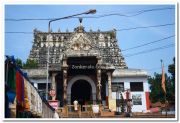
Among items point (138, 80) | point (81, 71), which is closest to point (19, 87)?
point (81, 71)

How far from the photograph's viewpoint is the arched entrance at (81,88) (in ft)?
53.9

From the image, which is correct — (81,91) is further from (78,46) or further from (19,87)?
(19,87)

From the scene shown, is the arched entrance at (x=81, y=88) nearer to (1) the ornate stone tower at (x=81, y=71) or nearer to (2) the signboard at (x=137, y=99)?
(1) the ornate stone tower at (x=81, y=71)

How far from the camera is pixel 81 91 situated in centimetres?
1716

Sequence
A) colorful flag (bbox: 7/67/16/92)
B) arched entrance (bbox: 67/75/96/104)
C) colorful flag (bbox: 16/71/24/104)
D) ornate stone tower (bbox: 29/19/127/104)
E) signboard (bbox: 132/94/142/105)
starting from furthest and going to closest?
1. signboard (bbox: 132/94/142/105)
2. arched entrance (bbox: 67/75/96/104)
3. ornate stone tower (bbox: 29/19/127/104)
4. colorful flag (bbox: 16/71/24/104)
5. colorful flag (bbox: 7/67/16/92)

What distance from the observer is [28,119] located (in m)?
9.30

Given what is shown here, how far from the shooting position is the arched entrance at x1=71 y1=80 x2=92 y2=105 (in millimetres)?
16844

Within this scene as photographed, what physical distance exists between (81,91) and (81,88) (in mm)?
141

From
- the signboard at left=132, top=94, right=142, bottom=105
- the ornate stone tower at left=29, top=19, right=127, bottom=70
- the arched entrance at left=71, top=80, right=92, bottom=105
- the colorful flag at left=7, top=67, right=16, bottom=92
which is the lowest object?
the signboard at left=132, top=94, right=142, bottom=105

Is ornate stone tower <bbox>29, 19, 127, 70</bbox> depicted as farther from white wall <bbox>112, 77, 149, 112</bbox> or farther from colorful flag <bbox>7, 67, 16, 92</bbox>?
colorful flag <bbox>7, 67, 16, 92</bbox>

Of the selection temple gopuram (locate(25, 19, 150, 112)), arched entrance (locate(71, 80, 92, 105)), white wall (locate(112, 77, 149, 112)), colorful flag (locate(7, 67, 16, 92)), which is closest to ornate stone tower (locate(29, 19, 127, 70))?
temple gopuram (locate(25, 19, 150, 112))
